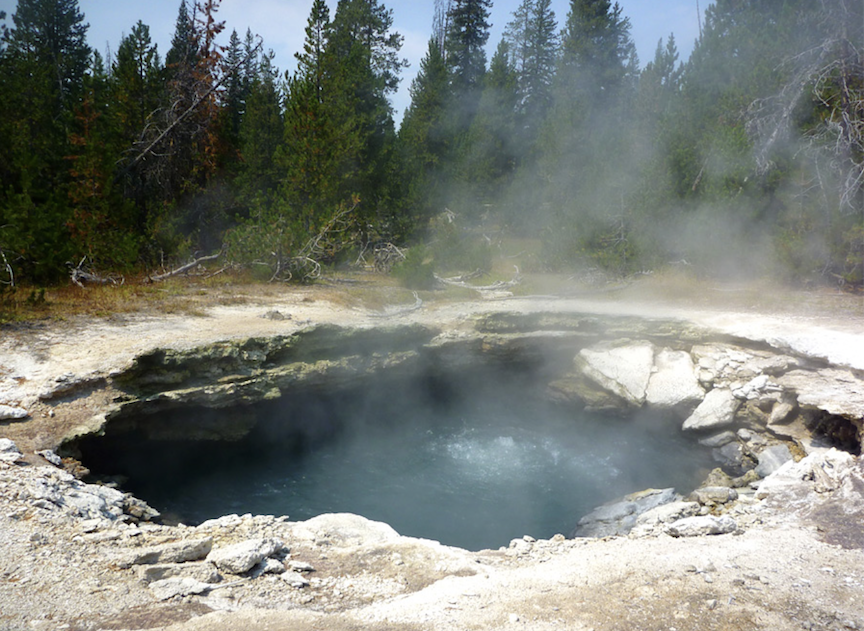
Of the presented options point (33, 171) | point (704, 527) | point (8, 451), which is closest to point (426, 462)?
point (704, 527)

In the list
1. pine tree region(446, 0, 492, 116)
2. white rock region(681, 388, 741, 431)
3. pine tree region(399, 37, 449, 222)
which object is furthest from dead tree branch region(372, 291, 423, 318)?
pine tree region(446, 0, 492, 116)

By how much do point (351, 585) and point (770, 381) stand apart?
8408 mm

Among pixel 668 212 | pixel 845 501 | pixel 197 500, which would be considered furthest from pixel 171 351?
pixel 668 212

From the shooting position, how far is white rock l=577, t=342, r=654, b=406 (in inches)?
450

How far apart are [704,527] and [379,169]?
17.1 meters

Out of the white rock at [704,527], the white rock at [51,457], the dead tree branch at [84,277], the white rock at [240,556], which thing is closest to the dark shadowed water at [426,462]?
the white rock at [51,457]

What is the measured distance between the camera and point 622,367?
11.8m

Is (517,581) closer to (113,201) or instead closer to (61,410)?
(61,410)

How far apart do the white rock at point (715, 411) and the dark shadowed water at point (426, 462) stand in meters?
0.58

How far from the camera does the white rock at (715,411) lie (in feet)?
34.1

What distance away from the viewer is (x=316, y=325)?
10492mm

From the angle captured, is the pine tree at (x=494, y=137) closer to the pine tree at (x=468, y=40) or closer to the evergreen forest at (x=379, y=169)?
the evergreen forest at (x=379, y=169)

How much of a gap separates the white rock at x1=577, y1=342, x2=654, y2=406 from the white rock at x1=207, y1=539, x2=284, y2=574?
27.5 ft

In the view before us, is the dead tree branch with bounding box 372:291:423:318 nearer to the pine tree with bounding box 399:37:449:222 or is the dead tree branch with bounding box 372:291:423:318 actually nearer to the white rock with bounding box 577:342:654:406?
the white rock with bounding box 577:342:654:406
